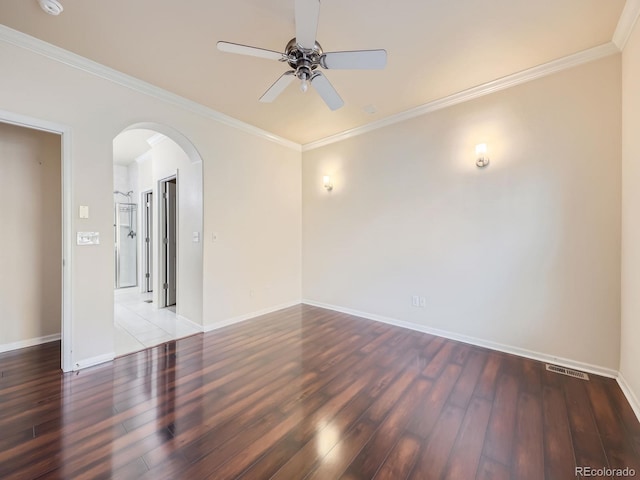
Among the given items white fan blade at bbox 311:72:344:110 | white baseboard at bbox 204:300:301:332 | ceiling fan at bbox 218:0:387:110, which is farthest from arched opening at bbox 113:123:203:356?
white fan blade at bbox 311:72:344:110

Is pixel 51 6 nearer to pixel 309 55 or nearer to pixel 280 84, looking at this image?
pixel 280 84

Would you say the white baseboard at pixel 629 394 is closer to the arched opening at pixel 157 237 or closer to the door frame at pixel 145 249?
the arched opening at pixel 157 237

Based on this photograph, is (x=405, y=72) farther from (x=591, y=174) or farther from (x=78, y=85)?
(x=78, y=85)

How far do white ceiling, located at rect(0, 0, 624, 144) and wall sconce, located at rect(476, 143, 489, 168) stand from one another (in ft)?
2.24

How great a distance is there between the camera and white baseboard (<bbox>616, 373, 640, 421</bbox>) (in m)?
1.87

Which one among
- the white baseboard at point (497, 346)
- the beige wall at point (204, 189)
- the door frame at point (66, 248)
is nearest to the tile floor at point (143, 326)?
the beige wall at point (204, 189)

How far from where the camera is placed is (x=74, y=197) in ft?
8.05

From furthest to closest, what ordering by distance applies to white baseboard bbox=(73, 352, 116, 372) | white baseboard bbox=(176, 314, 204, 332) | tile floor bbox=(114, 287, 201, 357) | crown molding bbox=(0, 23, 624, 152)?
1. white baseboard bbox=(176, 314, 204, 332)
2. tile floor bbox=(114, 287, 201, 357)
3. white baseboard bbox=(73, 352, 116, 372)
4. crown molding bbox=(0, 23, 624, 152)

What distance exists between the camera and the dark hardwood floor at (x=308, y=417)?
4.80 ft

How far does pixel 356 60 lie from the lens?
189 centimetres

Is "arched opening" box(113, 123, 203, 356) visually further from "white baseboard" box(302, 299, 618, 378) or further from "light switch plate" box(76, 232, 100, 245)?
"white baseboard" box(302, 299, 618, 378)

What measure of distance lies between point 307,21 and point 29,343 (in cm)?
429

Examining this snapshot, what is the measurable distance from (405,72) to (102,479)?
12.4ft

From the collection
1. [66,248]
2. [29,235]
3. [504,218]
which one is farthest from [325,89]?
[29,235]
